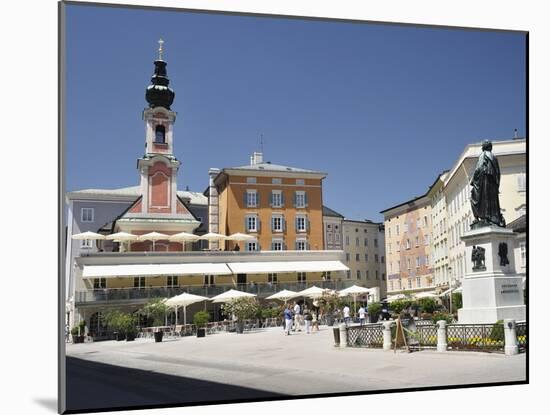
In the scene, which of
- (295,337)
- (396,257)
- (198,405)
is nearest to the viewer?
(198,405)

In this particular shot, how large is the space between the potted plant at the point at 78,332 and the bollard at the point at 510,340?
7.28 meters

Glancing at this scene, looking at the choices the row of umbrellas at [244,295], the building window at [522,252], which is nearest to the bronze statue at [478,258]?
the building window at [522,252]

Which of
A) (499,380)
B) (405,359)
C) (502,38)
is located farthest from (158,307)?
(502,38)

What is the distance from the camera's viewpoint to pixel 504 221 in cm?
1402

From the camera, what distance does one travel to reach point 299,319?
1542 centimetres

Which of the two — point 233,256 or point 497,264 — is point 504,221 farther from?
point 233,256

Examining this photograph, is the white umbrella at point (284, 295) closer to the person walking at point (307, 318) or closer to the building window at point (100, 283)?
the person walking at point (307, 318)

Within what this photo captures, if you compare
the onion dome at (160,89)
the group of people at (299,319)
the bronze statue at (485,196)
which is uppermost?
the onion dome at (160,89)

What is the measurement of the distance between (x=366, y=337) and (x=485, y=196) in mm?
3722

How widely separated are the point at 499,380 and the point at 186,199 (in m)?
6.52

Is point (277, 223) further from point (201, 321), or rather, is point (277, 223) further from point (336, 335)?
point (201, 321)

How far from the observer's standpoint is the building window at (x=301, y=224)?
52.1ft

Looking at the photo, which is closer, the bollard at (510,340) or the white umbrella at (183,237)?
the bollard at (510,340)

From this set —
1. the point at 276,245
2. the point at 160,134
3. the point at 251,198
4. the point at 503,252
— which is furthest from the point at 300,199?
the point at 160,134
